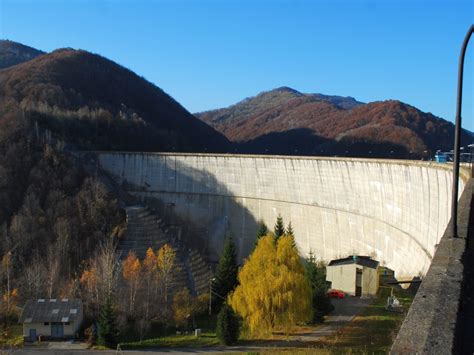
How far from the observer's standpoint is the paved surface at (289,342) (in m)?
17.4

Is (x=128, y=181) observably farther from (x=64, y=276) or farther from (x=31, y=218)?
(x=64, y=276)

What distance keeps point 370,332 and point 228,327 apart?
5.13 metres

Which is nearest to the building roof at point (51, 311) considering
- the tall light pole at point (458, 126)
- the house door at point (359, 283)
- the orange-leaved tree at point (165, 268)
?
the orange-leaved tree at point (165, 268)

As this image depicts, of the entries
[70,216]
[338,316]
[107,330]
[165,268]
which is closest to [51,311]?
[107,330]

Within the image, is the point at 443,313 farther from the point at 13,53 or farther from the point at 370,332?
the point at 13,53

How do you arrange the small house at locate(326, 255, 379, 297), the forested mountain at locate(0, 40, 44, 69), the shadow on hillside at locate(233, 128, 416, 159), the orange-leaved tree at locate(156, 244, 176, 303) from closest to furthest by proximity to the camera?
the small house at locate(326, 255, 379, 297) → the orange-leaved tree at locate(156, 244, 176, 303) → the shadow on hillside at locate(233, 128, 416, 159) → the forested mountain at locate(0, 40, 44, 69)

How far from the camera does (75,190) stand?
3991 cm

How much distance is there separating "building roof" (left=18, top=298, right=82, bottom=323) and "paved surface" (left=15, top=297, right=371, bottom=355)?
1.14m

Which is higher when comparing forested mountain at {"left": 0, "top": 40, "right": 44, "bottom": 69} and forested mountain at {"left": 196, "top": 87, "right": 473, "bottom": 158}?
forested mountain at {"left": 0, "top": 40, "right": 44, "bottom": 69}

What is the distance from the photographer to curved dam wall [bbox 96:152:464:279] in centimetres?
2338

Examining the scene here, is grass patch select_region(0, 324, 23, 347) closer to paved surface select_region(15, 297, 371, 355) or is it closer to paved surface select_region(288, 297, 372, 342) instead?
paved surface select_region(15, 297, 371, 355)

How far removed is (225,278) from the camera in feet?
87.2

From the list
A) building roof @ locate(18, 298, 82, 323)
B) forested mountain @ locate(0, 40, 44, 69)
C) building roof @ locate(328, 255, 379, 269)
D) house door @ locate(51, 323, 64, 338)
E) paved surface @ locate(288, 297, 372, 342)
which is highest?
forested mountain @ locate(0, 40, 44, 69)

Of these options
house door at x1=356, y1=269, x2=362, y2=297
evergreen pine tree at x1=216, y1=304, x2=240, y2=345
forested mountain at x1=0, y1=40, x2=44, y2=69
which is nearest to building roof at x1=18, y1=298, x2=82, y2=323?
evergreen pine tree at x1=216, y1=304, x2=240, y2=345
